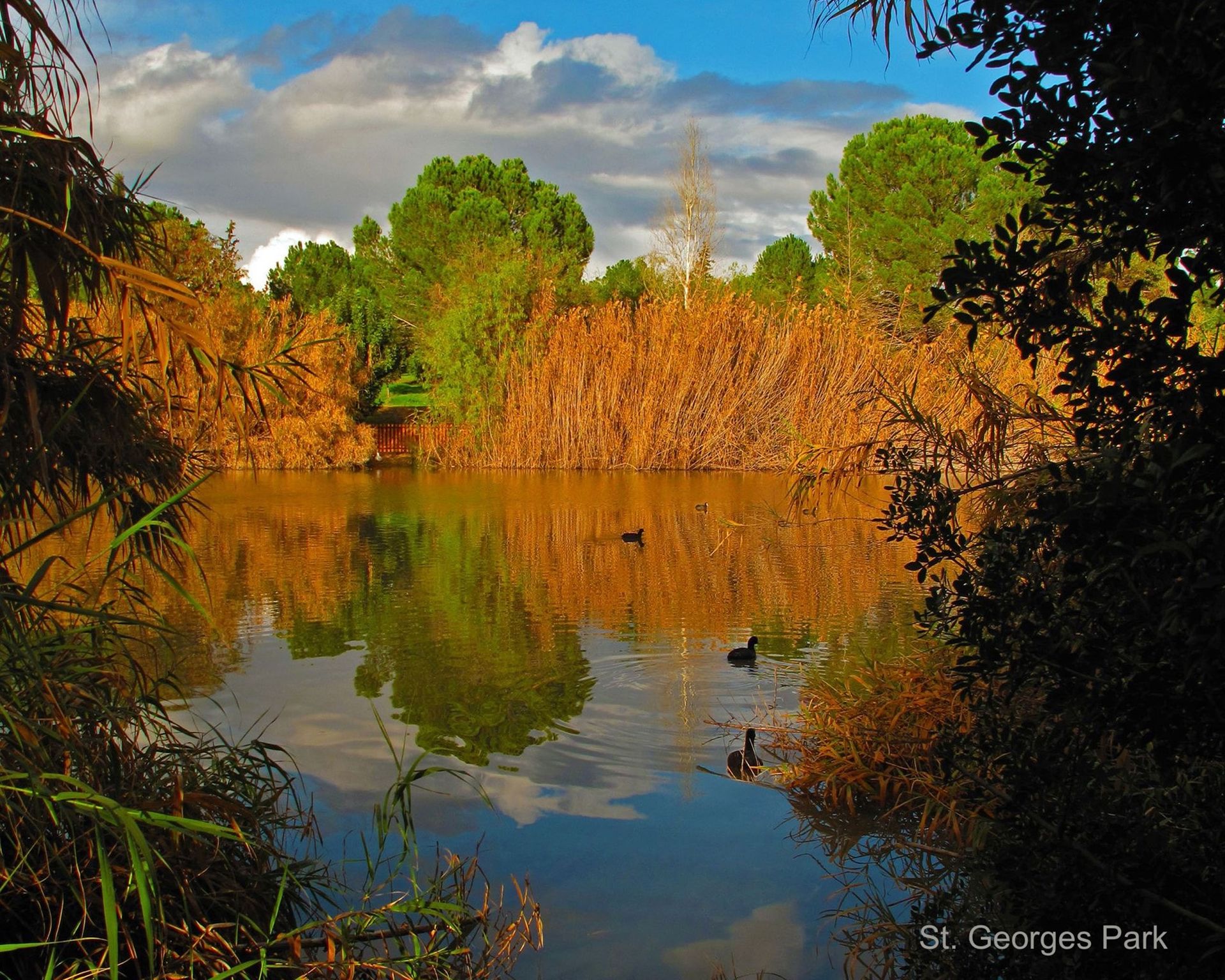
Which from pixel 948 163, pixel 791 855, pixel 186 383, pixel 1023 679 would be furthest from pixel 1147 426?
pixel 948 163

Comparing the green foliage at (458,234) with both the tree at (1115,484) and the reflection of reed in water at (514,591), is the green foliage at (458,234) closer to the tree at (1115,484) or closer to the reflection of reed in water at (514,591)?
the reflection of reed in water at (514,591)

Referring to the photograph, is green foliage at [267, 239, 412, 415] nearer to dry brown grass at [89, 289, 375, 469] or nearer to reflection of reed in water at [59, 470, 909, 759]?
dry brown grass at [89, 289, 375, 469]

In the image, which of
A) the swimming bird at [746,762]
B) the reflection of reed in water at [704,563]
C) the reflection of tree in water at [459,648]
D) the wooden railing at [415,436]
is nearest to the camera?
the swimming bird at [746,762]

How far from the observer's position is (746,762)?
13.7 ft

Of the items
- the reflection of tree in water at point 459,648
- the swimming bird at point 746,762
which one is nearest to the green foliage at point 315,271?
the reflection of tree in water at point 459,648

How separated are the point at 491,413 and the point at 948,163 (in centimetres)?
1608

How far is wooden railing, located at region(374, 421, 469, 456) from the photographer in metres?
20.3

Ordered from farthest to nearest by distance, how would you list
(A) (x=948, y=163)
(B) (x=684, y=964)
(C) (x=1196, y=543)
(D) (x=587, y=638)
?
(A) (x=948, y=163)
(D) (x=587, y=638)
(B) (x=684, y=964)
(C) (x=1196, y=543)

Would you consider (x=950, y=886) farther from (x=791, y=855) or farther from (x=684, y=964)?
(x=684, y=964)

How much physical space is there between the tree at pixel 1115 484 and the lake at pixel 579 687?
3.40 ft

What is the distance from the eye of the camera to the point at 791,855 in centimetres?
350

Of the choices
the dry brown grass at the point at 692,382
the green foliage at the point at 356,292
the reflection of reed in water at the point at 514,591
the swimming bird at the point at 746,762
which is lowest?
the swimming bird at the point at 746,762

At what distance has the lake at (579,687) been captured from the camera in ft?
10.5

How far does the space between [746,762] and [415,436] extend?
65.5ft
